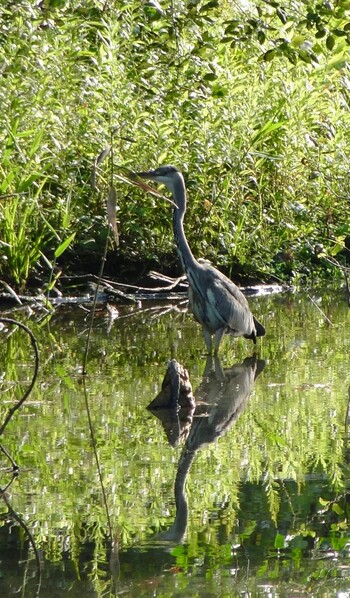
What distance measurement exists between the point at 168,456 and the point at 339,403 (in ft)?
5.35

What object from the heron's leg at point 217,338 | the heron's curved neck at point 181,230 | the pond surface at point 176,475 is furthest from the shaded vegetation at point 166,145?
the pond surface at point 176,475

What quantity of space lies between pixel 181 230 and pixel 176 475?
14.9ft

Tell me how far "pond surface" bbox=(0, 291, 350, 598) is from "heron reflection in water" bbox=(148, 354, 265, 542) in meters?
0.01

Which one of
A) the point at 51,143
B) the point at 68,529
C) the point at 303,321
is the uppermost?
the point at 51,143

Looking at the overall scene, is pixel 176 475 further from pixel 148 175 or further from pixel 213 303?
pixel 148 175

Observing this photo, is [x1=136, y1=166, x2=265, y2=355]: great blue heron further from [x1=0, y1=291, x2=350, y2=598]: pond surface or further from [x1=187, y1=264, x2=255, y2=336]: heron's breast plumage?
[x1=0, y1=291, x2=350, y2=598]: pond surface

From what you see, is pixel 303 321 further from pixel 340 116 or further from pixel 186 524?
pixel 186 524

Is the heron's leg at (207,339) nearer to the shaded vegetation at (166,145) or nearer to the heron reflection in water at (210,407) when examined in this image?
the heron reflection in water at (210,407)

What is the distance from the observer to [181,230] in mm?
9867

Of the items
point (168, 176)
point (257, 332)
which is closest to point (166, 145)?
point (168, 176)

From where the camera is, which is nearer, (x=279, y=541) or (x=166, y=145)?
(x=279, y=541)

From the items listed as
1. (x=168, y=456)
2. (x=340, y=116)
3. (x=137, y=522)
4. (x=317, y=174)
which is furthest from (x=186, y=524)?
Result: (x=340, y=116)

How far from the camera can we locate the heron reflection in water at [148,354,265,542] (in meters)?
5.07

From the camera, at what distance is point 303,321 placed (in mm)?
10992
